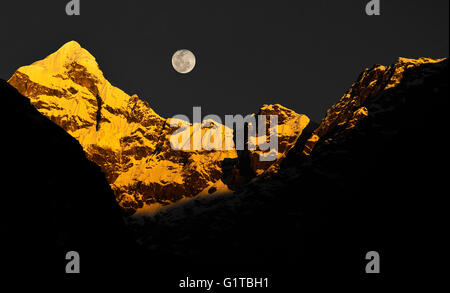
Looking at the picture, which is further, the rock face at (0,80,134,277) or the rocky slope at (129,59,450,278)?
the rocky slope at (129,59,450,278)

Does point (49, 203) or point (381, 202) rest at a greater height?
point (49, 203)

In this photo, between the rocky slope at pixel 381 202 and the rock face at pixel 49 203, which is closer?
the rock face at pixel 49 203

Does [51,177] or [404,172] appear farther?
[404,172]

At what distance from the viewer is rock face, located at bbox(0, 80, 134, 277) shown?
4203 centimetres

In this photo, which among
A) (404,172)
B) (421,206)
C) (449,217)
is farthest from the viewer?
(404,172)

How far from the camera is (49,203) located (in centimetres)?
4784

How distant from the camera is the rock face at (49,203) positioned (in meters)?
42.0

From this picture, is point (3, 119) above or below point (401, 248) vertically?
above

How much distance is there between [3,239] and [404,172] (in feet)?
435

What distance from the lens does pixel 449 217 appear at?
11150cm

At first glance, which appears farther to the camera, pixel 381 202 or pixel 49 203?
pixel 381 202
